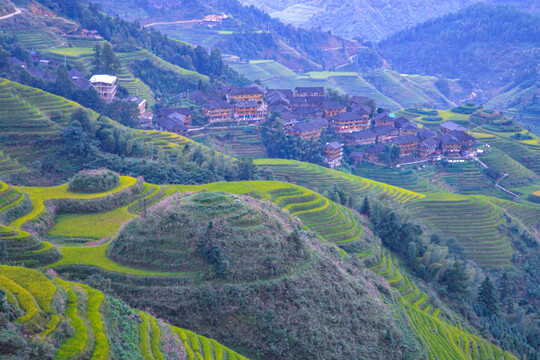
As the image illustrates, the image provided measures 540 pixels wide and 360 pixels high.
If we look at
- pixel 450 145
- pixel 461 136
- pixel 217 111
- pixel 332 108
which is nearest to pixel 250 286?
pixel 217 111

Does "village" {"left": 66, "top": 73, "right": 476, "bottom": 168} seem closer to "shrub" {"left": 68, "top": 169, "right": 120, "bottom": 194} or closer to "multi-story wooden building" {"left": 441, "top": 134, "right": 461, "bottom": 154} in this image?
"multi-story wooden building" {"left": 441, "top": 134, "right": 461, "bottom": 154}

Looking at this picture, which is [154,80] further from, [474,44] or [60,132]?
[474,44]

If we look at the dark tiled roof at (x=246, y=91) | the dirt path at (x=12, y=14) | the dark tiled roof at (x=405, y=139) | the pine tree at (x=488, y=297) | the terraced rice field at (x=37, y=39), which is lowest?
the pine tree at (x=488, y=297)

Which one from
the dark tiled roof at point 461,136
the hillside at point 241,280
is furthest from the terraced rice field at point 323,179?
the hillside at point 241,280

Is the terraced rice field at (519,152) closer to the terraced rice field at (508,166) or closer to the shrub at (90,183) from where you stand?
the terraced rice field at (508,166)

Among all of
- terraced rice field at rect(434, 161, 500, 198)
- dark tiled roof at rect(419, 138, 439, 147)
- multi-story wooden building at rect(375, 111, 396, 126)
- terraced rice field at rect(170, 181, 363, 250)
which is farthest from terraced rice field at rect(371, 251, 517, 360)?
multi-story wooden building at rect(375, 111, 396, 126)

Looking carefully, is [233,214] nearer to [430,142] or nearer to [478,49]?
[430,142]
